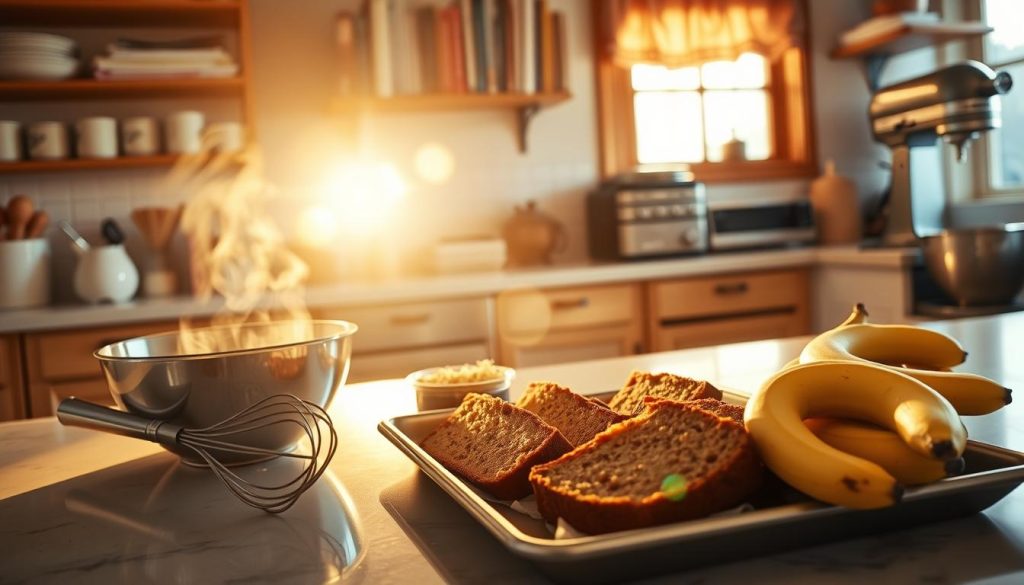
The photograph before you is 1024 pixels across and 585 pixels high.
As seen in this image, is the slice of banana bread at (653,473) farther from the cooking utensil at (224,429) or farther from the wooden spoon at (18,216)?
the wooden spoon at (18,216)

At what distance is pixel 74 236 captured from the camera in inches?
Result: 111

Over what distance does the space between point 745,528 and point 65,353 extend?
2.37 m

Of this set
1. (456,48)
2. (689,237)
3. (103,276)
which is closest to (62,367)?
(103,276)

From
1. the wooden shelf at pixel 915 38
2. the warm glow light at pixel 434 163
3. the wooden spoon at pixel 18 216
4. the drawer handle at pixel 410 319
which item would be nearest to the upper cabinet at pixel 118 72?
the wooden spoon at pixel 18 216

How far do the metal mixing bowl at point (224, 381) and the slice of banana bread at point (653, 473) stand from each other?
0.95 feet

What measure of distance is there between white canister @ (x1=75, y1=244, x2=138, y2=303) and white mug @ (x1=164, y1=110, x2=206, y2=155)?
0.38 metres

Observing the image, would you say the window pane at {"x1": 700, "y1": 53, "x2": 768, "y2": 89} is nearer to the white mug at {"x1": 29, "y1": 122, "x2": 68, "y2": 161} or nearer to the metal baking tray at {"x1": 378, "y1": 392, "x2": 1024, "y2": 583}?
the white mug at {"x1": 29, "y1": 122, "x2": 68, "y2": 161}

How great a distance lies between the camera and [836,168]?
12.4ft

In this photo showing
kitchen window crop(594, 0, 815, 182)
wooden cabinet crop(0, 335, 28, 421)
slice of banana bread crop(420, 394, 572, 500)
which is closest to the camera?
slice of banana bread crop(420, 394, 572, 500)

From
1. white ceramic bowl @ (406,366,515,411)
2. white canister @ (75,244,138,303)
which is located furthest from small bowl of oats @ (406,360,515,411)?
white canister @ (75,244,138,303)

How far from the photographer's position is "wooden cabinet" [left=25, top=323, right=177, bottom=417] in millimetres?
2398

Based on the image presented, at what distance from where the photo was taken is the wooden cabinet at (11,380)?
237cm

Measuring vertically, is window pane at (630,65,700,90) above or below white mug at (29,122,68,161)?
above

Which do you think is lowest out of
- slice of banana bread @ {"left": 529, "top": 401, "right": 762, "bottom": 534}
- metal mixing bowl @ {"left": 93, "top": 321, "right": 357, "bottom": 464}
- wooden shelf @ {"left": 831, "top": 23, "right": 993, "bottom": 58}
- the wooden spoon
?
slice of banana bread @ {"left": 529, "top": 401, "right": 762, "bottom": 534}
